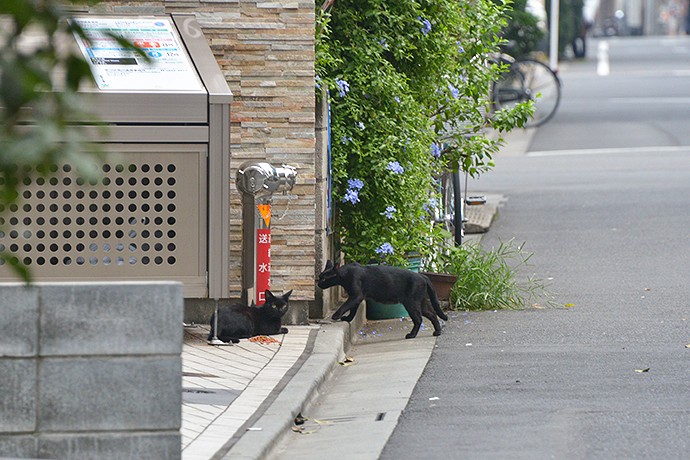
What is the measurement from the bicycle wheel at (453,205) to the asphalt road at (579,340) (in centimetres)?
88

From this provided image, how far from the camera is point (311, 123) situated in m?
8.50

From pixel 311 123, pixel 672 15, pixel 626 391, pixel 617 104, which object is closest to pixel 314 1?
pixel 311 123

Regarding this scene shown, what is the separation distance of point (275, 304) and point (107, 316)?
3.13m

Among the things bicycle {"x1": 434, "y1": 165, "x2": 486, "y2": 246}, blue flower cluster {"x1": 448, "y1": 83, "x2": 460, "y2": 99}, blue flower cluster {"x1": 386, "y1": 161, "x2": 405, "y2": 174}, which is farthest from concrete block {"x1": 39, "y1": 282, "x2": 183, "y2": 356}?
bicycle {"x1": 434, "y1": 165, "x2": 486, "y2": 246}

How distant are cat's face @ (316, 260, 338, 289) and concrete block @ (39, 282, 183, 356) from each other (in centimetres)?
350

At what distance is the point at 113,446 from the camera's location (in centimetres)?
516

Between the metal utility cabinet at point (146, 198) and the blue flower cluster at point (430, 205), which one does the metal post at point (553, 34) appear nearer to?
the blue flower cluster at point (430, 205)

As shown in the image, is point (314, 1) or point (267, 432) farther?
point (314, 1)

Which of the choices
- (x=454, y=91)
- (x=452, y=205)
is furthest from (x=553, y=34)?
(x=454, y=91)

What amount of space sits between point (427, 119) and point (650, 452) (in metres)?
4.75

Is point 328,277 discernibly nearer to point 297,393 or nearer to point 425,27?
point 297,393

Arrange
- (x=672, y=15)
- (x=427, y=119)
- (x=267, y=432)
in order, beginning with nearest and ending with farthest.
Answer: (x=267, y=432)
(x=427, y=119)
(x=672, y=15)

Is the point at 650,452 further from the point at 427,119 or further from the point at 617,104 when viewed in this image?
the point at 617,104

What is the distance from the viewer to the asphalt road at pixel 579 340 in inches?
234
